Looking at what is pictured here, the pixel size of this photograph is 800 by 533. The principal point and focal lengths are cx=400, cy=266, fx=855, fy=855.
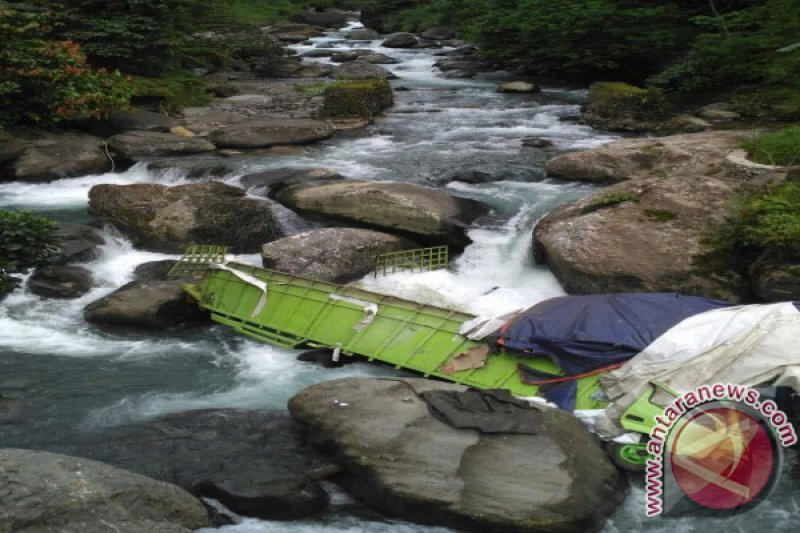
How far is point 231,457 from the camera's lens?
8078 millimetres

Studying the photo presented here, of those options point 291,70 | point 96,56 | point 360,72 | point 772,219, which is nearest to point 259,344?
point 772,219

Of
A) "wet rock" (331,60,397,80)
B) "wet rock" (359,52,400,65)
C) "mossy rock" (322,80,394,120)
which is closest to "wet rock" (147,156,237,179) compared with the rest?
"mossy rock" (322,80,394,120)

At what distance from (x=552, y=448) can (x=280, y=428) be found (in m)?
2.74

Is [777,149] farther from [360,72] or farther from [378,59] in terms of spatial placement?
[378,59]

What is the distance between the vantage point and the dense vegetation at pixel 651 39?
20.4 meters

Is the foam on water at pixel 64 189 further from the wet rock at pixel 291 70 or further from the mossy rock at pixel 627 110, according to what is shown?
the wet rock at pixel 291 70

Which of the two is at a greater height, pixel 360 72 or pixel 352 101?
pixel 352 101

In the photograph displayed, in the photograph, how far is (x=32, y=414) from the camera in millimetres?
9023

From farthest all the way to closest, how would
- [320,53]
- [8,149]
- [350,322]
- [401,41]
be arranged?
[401,41] → [320,53] → [8,149] → [350,322]

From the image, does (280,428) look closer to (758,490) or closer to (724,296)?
(758,490)

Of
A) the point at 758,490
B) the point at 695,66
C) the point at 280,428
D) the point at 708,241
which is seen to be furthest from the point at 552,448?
the point at 695,66

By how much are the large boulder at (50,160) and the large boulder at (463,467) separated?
1133 cm

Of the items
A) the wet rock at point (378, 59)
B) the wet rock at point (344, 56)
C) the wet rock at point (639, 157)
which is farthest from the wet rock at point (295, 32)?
the wet rock at point (639, 157)

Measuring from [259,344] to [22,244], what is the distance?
4.01 metres
